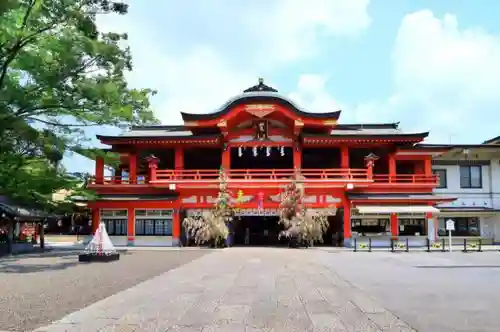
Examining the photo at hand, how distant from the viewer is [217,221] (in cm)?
2814

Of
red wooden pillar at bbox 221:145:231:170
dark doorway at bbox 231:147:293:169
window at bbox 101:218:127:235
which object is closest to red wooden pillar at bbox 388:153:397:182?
dark doorway at bbox 231:147:293:169

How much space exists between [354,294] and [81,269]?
9.79 meters

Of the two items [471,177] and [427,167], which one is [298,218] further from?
[471,177]

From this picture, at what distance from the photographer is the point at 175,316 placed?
320 inches

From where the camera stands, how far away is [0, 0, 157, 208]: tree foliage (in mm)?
19719

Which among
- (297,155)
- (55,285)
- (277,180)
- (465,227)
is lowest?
(55,285)

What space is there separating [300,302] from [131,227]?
22.6 metres

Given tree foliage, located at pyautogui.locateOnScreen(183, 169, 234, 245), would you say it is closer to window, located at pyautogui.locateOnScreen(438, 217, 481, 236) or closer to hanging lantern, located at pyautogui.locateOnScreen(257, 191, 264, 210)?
hanging lantern, located at pyautogui.locateOnScreen(257, 191, 264, 210)

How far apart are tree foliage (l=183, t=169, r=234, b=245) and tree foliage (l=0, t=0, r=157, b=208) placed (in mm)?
7679

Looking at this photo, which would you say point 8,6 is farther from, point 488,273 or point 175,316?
point 488,273

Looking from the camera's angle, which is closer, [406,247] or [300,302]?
[300,302]

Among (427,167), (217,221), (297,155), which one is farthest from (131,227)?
(427,167)

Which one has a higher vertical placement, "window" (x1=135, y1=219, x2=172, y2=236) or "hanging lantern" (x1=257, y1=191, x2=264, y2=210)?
"hanging lantern" (x1=257, y1=191, x2=264, y2=210)

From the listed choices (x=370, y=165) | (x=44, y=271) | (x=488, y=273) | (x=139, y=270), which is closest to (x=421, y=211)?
(x=370, y=165)
